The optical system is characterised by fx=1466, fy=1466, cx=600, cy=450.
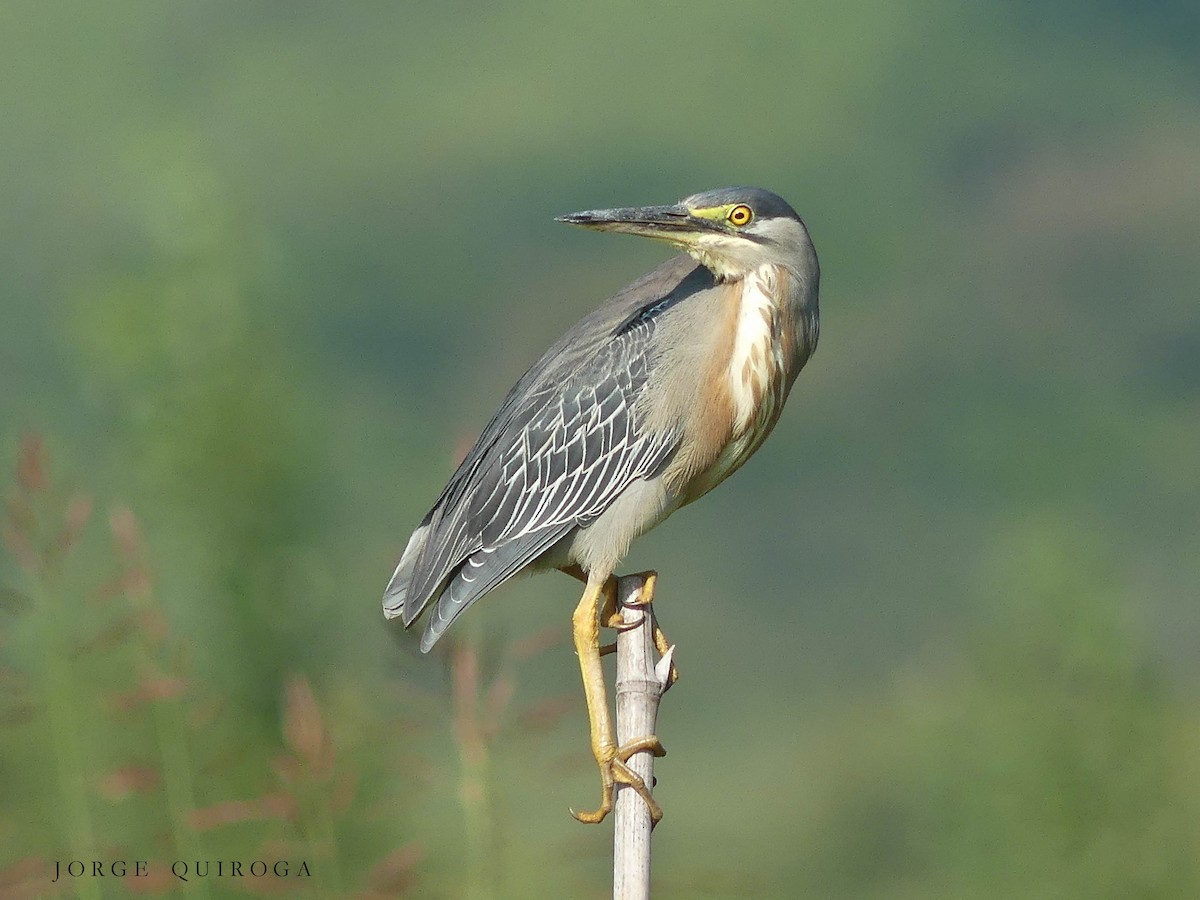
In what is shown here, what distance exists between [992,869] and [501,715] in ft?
9.78

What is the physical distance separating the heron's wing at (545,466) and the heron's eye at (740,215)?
0.22 metres

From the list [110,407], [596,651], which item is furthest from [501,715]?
[110,407]

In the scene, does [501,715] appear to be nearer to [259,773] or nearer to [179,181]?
[259,773]

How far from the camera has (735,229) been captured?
2.83 meters

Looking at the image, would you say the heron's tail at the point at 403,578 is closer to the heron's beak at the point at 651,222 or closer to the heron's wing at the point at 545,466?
the heron's wing at the point at 545,466

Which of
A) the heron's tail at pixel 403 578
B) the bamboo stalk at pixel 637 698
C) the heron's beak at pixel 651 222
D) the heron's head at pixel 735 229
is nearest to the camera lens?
the bamboo stalk at pixel 637 698

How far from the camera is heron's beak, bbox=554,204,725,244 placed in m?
2.68

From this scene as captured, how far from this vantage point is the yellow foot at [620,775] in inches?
94.2

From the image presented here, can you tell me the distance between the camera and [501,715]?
225cm

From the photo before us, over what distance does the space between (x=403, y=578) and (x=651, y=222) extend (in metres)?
0.97

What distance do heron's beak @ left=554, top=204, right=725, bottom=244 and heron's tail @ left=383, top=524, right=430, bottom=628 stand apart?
838 mm

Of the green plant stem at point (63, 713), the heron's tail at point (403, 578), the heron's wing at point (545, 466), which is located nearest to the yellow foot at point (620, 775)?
the heron's wing at point (545, 466)

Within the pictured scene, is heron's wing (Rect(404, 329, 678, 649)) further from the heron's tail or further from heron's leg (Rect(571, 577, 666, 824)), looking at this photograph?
heron's leg (Rect(571, 577, 666, 824))

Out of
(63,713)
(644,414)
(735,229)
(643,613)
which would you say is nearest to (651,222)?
(735,229)
